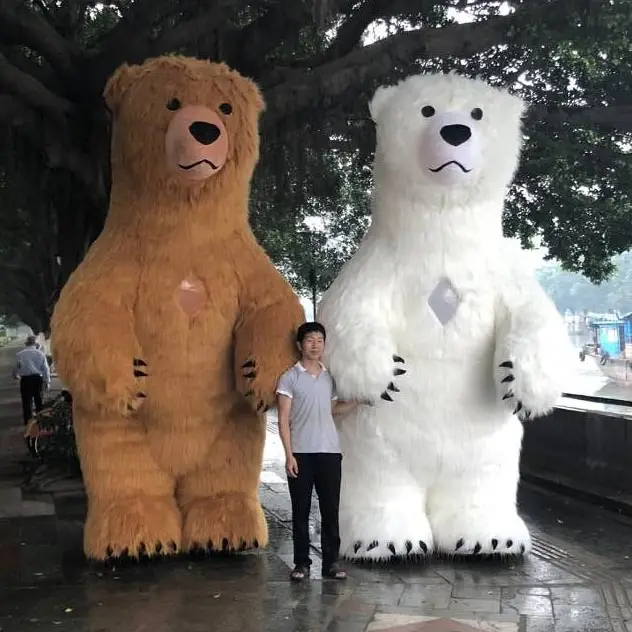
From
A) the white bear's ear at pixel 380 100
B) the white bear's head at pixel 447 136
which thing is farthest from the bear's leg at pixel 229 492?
the white bear's ear at pixel 380 100

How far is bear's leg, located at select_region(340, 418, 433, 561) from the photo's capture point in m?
4.66

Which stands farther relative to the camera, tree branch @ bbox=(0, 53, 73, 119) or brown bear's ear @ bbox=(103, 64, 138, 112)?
tree branch @ bbox=(0, 53, 73, 119)

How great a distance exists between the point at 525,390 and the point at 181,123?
2.38 m

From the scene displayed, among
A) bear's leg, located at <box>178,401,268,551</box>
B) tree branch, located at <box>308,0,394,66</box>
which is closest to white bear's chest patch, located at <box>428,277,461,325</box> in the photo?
bear's leg, located at <box>178,401,268,551</box>

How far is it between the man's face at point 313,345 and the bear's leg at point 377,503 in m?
0.59

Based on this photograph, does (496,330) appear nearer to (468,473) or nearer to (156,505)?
(468,473)

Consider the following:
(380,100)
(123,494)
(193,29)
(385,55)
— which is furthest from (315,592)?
(193,29)

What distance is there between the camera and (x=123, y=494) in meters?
4.74

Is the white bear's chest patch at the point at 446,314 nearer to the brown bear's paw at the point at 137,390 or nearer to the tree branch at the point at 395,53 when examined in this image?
the brown bear's paw at the point at 137,390

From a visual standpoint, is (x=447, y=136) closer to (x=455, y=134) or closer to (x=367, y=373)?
(x=455, y=134)

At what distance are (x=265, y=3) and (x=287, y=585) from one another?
4448mm

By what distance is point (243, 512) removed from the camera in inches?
193

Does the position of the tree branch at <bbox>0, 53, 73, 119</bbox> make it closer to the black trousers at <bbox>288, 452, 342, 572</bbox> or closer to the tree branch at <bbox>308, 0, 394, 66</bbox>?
the tree branch at <bbox>308, 0, 394, 66</bbox>

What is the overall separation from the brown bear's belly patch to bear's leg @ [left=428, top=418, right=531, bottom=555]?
5.57 ft
